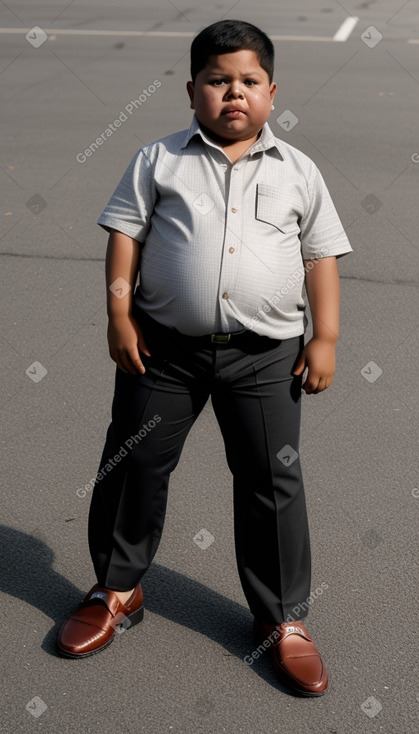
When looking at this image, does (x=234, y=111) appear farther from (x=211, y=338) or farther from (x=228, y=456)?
(x=228, y=456)

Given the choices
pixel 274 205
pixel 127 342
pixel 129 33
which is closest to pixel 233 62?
pixel 274 205

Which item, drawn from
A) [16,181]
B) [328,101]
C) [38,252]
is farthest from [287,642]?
[328,101]

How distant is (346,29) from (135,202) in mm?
12996

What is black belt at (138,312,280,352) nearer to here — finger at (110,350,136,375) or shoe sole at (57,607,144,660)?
finger at (110,350,136,375)

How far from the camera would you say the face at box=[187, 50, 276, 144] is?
2.84 m

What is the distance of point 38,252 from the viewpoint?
6770mm

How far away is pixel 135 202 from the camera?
293 cm

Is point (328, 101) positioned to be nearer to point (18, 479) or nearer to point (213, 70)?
point (18, 479)

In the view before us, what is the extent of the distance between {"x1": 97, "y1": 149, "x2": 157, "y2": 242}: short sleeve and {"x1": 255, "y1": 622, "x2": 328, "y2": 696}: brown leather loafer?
53.1 inches

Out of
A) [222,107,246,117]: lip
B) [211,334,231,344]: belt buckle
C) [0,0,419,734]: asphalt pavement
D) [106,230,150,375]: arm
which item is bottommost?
[0,0,419,734]: asphalt pavement

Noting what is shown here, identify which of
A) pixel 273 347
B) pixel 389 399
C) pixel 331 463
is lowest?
pixel 389 399

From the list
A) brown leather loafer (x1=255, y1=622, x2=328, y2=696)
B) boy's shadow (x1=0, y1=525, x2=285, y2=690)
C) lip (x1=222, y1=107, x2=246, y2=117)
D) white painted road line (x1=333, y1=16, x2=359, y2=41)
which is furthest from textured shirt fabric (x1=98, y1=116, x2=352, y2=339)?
white painted road line (x1=333, y1=16, x2=359, y2=41)

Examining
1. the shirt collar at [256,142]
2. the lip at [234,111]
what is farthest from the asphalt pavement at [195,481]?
the lip at [234,111]

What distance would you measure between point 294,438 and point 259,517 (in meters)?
0.28
